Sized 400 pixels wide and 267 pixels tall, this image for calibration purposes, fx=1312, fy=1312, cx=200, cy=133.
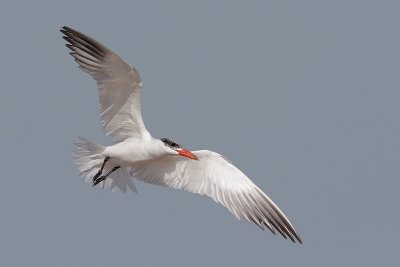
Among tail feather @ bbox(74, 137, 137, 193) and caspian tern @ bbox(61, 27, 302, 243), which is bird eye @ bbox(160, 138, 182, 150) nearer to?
caspian tern @ bbox(61, 27, 302, 243)

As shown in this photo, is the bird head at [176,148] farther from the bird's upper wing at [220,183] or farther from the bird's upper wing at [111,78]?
the bird's upper wing at [111,78]

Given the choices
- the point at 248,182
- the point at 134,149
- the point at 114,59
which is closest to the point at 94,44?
the point at 114,59

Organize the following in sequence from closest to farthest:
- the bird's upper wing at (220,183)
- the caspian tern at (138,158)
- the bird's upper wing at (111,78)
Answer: the bird's upper wing at (111,78)
the caspian tern at (138,158)
the bird's upper wing at (220,183)

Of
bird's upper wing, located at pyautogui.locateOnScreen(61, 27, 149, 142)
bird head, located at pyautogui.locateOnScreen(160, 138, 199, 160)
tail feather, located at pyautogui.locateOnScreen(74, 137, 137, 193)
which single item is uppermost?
bird's upper wing, located at pyautogui.locateOnScreen(61, 27, 149, 142)

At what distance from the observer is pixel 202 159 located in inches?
806

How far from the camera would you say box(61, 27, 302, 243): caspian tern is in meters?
19.8

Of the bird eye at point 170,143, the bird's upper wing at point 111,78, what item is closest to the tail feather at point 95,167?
the bird's upper wing at point 111,78

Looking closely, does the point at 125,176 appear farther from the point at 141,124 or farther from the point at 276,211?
the point at 276,211

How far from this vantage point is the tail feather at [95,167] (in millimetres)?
20609

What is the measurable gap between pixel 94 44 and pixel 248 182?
10.5ft

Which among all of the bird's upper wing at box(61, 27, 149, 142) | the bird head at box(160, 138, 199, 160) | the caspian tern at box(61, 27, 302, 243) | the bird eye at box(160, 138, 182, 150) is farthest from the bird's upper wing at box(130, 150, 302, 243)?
the bird's upper wing at box(61, 27, 149, 142)

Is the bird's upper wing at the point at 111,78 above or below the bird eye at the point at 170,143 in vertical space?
above

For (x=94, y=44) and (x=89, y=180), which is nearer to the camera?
(x=94, y=44)

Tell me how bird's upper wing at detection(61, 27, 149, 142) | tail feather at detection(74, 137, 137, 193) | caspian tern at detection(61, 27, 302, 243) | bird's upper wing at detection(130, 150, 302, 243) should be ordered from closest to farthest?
bird's upper wing at detection(61, 27, 149, 142)
caspian tern at detection(61, 27, 302, 243)
bird's upper wing at detection(130, 150, 302, 243)
tail feather at detection(74, 137, 137, 193)
